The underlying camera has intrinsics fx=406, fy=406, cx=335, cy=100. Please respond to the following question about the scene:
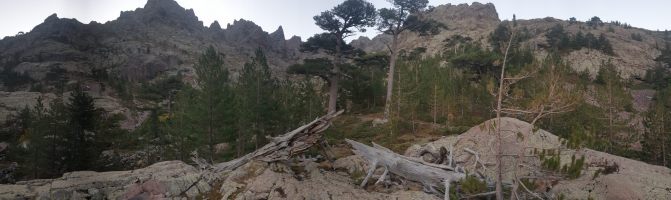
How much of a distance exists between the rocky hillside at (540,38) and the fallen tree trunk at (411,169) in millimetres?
23897

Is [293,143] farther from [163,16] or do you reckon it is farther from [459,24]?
[163,16]

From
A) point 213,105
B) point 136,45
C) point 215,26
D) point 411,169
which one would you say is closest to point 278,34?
point 215,26

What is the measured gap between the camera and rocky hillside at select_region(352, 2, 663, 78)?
213ft

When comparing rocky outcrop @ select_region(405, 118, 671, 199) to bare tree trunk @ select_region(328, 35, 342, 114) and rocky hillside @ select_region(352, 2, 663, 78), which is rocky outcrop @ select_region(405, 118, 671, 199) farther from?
rocky hillside @ select_region(352, 2, 663, 78)

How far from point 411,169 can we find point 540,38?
261ft

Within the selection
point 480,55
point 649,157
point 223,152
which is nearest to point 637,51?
point 480,55

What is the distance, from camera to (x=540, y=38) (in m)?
81.8

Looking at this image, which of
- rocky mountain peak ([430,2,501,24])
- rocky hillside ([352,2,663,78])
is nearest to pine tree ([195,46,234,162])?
rocky hillside ([352,2,663,78])

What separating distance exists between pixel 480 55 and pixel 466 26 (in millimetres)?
67315

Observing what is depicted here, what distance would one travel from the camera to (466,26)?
352 ft

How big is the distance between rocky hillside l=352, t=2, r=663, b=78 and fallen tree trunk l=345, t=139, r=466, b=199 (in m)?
23.9

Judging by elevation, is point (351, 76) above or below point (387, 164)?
above

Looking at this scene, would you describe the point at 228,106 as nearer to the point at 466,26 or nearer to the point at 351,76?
the point at 351,76

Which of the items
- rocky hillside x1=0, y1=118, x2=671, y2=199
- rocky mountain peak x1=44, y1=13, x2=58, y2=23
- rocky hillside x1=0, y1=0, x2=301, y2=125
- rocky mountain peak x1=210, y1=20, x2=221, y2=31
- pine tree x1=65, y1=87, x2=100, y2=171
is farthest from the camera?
rocky mountain peak x1=210, y1=20, x2=221, y2=31
